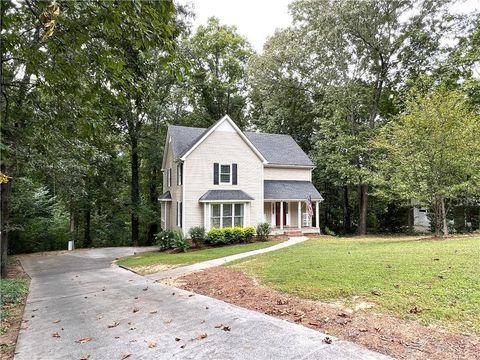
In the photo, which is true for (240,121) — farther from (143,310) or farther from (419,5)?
(143,310)

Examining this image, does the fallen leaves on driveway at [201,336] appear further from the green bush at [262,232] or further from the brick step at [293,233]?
the brick step at [293,233]

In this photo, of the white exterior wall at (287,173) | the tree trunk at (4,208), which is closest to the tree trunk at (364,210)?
the white exterior wall at (287,173)

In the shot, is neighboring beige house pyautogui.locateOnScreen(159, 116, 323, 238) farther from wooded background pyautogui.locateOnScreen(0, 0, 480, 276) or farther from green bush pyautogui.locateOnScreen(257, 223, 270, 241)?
wooded background pyautogui.locateOnScreen(0, 0, 480, 276)

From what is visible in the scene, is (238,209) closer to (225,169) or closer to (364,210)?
(225,169)

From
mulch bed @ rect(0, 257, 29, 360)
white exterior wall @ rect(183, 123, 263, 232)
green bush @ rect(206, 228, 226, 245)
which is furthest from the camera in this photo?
white exterior wall @ rect(183, 123, 263, 232)

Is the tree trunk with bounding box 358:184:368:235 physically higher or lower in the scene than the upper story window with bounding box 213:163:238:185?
lower

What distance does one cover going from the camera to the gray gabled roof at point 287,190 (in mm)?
23516

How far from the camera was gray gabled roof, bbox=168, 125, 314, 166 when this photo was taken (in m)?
23.4

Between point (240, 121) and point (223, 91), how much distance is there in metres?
5.24

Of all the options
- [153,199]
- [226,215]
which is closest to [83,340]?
[226,215]

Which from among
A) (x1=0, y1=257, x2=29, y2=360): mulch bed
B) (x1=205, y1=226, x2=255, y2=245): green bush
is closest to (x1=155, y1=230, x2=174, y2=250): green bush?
(x1=205, y1=226, x2=255, y2=245): green bush

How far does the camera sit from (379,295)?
246 inches

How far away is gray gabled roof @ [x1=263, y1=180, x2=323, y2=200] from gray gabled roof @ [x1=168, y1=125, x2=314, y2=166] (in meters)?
1.50

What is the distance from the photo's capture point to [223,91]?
108ft
